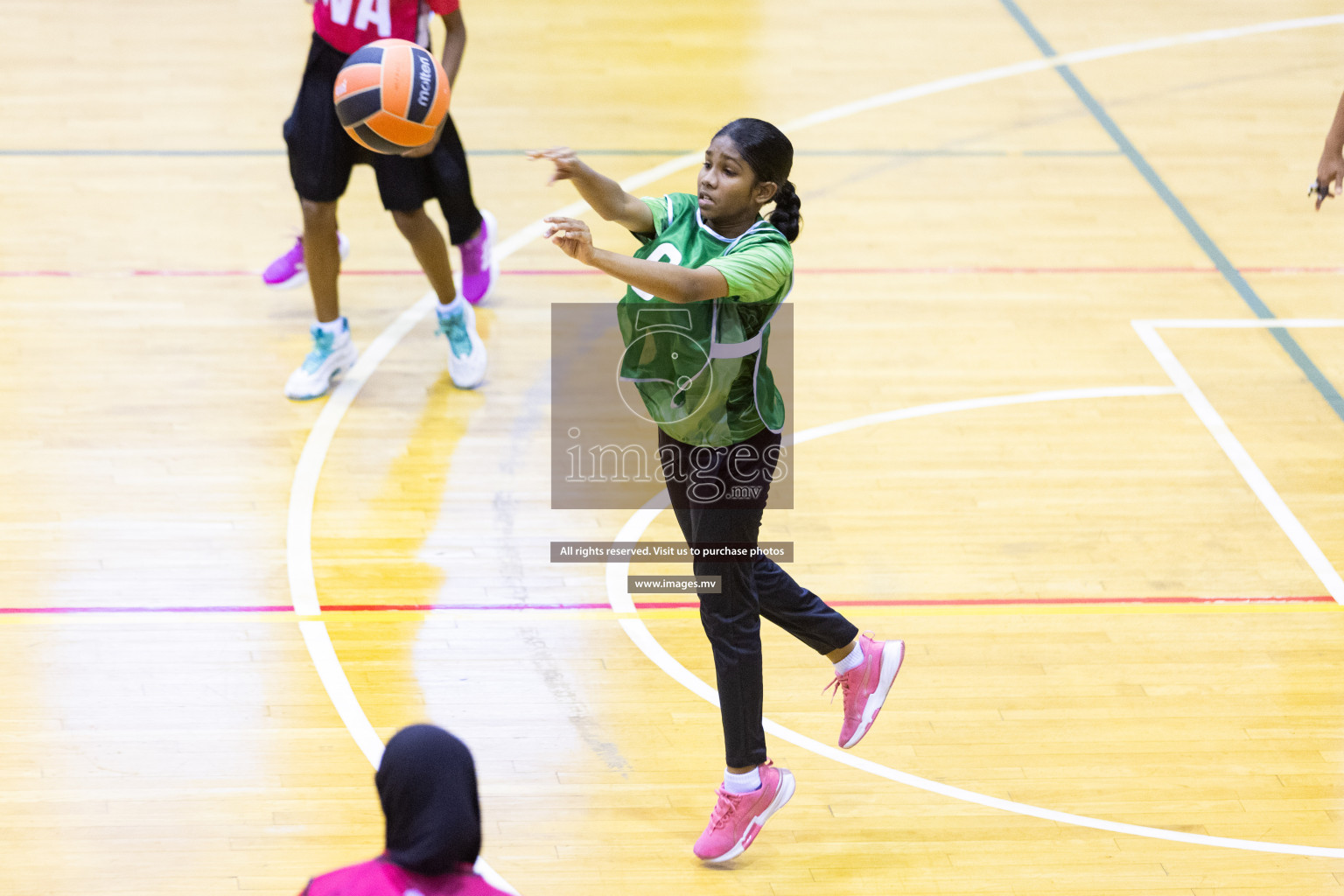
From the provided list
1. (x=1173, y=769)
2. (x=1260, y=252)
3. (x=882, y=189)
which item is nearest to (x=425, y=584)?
(x=1173, y=769)

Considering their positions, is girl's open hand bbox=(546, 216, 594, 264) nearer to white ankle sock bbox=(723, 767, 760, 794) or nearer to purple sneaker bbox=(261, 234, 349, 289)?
white ankle sock bbox=(723, 767, 760, 794)

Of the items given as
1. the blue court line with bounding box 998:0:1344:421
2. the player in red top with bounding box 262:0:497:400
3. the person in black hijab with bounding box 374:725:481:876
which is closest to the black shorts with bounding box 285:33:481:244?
the player in red top with bounding box 262:0:497:400

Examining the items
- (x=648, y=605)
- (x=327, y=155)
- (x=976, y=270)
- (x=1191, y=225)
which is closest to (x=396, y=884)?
(x=648, y=605)

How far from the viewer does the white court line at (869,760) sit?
3.90 meters

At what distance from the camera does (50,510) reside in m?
5.11

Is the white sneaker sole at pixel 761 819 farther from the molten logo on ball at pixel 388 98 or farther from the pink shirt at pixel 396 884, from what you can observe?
the molten logo on ball at pixel 388 98

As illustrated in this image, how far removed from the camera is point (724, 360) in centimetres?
341

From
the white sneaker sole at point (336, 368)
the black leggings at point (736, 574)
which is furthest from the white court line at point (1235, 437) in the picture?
the white sneaker sole at point (336, 368)

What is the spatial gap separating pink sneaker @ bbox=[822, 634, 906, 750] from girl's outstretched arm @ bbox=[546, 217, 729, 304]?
1367 millimetres

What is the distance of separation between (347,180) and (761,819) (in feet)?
9.99

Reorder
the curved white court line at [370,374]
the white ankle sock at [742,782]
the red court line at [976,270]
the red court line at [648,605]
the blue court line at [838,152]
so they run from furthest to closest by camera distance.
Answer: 1. the blue court line at [838,152]
2. the red court line at [976,270]
3. the red court line at [648,605]
4. the curved white court line at [370,374]
5. the white ankle sock at [742,782]

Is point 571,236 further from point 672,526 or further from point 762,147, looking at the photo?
point 672,526

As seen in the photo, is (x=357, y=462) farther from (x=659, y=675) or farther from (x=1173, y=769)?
(x=1173, y=769)

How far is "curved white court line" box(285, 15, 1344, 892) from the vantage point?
436cm
